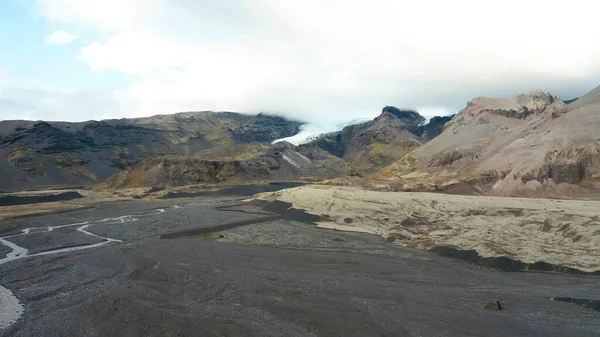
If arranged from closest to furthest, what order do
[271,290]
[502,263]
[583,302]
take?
[583,302]
[271,290]
[502,263]

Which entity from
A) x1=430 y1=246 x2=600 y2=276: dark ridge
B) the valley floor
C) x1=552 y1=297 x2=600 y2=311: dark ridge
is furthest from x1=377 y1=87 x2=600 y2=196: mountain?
x1=552 y1=297 x2=600 y2=311: dark ridge

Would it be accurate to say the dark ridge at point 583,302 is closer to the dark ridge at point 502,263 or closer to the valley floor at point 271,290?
the valley floor at point 271,290

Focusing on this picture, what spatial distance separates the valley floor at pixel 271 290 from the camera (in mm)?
24953

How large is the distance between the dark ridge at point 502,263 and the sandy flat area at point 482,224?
32.1 inches

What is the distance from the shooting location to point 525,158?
99.0 m

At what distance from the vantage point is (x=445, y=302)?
Result: 29.0 m

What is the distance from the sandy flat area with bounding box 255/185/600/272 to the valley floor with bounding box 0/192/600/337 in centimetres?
462

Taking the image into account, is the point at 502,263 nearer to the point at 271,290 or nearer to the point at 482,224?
the point at 482,224

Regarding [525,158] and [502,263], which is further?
[525,158]

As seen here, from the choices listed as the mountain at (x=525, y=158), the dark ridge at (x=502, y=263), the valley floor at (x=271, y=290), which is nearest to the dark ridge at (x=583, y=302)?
the valley floor at (x=271, y=290)

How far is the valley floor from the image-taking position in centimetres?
2495

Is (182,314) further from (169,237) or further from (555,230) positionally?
(555,230)

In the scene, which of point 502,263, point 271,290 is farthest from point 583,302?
point 271,290

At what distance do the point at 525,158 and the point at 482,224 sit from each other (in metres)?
55.5
